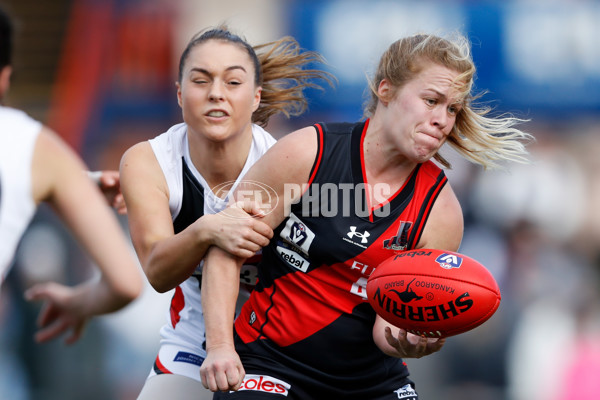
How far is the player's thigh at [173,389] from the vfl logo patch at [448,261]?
53.6 inches

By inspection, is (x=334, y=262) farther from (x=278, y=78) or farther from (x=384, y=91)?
(x=278, y=78)

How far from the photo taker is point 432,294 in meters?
3.39

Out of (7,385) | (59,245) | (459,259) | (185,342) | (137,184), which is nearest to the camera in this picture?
(459,259)

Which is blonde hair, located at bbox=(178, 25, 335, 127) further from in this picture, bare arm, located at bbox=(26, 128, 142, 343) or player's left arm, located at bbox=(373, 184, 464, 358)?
bare arm, located at bbox=(26, 128, 142, 343)

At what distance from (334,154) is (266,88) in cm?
92

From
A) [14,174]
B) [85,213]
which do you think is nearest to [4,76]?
[14,174]

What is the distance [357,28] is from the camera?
11.0 m

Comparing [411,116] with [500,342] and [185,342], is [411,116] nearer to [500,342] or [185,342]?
[185,342]

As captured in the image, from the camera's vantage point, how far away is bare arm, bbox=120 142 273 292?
3.48m

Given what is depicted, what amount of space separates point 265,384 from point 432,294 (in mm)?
779

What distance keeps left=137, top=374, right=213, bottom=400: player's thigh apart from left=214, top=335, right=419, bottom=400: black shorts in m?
0.42

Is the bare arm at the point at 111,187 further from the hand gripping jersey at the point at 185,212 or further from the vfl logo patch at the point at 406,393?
the vfl logo patch at the point at 406,393

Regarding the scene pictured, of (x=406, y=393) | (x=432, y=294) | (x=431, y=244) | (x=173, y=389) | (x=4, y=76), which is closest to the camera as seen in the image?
(x=4, y=76)

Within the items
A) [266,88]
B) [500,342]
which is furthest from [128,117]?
[266,88]
